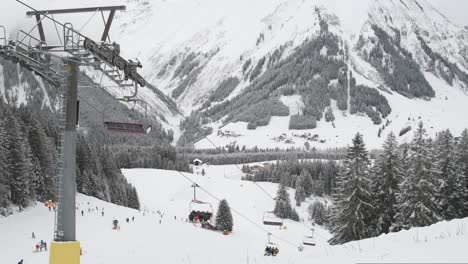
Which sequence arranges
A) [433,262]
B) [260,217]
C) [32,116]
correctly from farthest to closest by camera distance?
1. [260,217]
2. [32,116]
3. [433,262]

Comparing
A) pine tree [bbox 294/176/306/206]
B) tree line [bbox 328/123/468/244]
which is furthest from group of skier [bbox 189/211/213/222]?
pine tree [bbox 294/176/306/206]

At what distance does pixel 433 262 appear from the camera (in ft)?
30.5

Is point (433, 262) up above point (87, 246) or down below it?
above

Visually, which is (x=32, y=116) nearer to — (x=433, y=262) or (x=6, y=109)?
(x=6, y=109)

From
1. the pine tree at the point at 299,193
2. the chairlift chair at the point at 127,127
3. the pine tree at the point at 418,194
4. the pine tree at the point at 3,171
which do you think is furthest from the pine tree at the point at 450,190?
the pine tree at the point at 299,193

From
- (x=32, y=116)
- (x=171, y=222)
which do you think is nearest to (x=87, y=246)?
(x=171, y=222)

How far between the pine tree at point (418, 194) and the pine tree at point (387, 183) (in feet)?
6.25

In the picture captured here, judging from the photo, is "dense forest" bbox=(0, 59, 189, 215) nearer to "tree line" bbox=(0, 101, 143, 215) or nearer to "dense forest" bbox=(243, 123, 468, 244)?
"tree line" bbox=(0, 101, 143, 215)

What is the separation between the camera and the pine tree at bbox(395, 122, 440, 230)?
3584cm

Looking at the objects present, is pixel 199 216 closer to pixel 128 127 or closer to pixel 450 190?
pixel 450 190

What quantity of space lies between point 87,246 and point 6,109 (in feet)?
108

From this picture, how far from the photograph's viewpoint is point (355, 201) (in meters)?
38.2

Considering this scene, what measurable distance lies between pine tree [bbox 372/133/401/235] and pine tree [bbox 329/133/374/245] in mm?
1323

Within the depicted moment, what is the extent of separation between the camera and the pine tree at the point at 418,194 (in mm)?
35844
